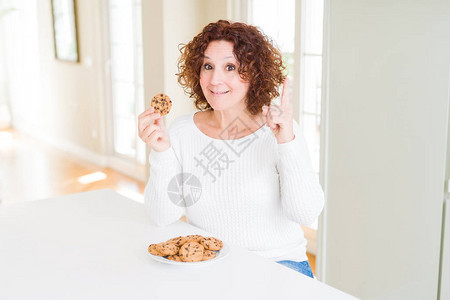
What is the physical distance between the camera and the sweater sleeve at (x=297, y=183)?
1.68 m

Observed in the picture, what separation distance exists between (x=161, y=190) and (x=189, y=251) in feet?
1.52

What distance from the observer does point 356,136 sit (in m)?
2.40

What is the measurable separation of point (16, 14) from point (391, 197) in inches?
259

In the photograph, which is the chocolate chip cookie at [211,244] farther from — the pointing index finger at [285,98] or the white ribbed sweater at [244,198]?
the pointing index finger at [285,98]

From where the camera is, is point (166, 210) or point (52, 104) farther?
point (52, 104)

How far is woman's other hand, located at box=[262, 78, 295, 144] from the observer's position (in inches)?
63.2

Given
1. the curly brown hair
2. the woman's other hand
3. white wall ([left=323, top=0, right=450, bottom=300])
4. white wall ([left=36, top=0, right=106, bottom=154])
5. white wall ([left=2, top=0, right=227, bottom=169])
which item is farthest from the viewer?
white wall ([left=36, top=0, right=106, bottom=154])

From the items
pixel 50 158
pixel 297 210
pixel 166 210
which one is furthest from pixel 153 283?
pixel 50 158

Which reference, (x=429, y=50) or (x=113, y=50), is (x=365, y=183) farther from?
(x=113, y=50)

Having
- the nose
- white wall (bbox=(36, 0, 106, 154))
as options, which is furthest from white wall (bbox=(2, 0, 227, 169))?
the nose

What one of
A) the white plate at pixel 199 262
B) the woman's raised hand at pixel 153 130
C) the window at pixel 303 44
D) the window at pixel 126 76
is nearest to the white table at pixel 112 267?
the white plate at pixel 199 262

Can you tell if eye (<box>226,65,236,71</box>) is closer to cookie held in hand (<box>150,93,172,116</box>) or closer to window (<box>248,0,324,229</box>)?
cookie held in hand (<box>150,93,172,116</box>)

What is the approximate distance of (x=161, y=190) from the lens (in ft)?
6.01

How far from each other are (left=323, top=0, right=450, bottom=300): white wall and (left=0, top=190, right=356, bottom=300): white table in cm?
96
